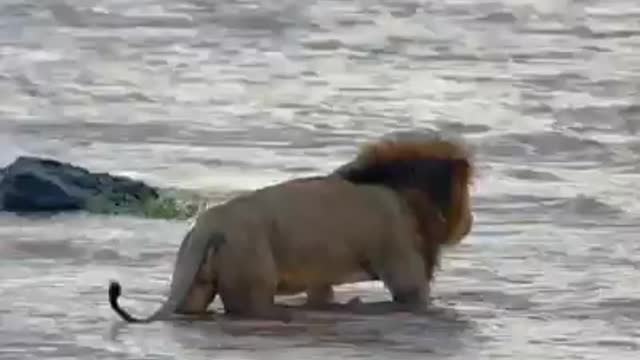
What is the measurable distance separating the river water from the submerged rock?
28 centimetres

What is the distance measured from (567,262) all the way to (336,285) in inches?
58.1

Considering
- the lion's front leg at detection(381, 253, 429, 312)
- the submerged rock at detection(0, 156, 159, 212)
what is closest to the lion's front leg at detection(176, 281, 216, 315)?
the lion's front leg at detection(381, 253, 429, 312)

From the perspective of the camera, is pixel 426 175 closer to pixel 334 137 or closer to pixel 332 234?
pixel 332 234

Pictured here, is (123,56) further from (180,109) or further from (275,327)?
(275,327)

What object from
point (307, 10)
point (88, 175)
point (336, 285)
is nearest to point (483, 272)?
point (336, 285)

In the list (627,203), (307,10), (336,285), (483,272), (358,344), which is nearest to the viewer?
(358,344)

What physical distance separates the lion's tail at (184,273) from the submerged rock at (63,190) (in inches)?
115

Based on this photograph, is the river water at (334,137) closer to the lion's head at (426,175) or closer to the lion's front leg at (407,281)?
the lion's front leg at (407,281)

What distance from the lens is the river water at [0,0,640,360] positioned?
7.81m

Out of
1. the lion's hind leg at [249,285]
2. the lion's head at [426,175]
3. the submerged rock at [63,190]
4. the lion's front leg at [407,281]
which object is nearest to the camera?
the lion's hind leg at [249,285]

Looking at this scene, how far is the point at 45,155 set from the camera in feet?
42.6

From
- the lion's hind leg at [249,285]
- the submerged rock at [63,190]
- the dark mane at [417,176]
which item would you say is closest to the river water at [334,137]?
the lion's hind leg at [249,285]

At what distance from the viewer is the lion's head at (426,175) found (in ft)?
27.4

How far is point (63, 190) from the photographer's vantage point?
430 inches
